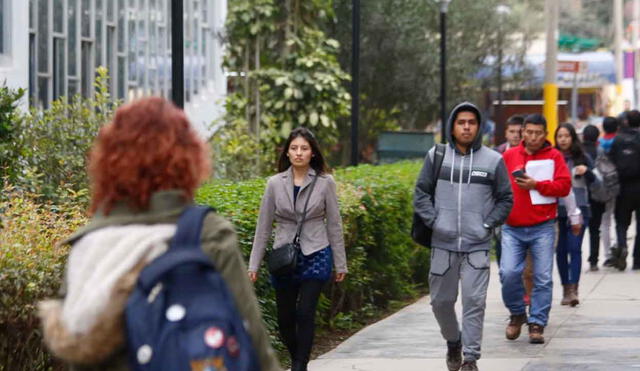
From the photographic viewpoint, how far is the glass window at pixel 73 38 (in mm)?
25281

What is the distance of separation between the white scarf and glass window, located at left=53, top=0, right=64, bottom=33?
21679mm

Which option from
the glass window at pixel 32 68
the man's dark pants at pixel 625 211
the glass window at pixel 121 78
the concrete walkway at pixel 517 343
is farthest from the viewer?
the glass window at pixel 121 78

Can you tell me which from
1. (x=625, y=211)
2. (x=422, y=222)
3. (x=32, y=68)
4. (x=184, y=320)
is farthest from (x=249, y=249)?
(x=32, y=68)

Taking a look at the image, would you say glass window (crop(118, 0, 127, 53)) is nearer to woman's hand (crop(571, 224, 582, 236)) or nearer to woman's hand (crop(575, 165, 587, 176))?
woman's hand (crop(575, 165, 587, 176))

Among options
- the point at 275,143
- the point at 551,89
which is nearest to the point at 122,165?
the point at 275,143

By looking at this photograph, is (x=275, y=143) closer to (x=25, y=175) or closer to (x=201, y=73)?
(x=25, y=175)

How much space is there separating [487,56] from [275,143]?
1294 cm

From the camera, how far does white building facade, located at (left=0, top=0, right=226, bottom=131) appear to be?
72.7 feet

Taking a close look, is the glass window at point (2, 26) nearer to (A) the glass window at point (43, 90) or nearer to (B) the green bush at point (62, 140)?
(A) the glass window at point (43, 90)

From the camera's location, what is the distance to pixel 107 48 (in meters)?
27.5

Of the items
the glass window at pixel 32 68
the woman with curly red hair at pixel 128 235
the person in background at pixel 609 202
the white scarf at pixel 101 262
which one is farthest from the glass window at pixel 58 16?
the white scarf at pixel 101 262

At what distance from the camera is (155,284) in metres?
3.44

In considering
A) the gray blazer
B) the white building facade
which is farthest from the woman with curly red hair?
the white building facade

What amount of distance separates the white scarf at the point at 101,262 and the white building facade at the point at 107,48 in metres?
17.8
